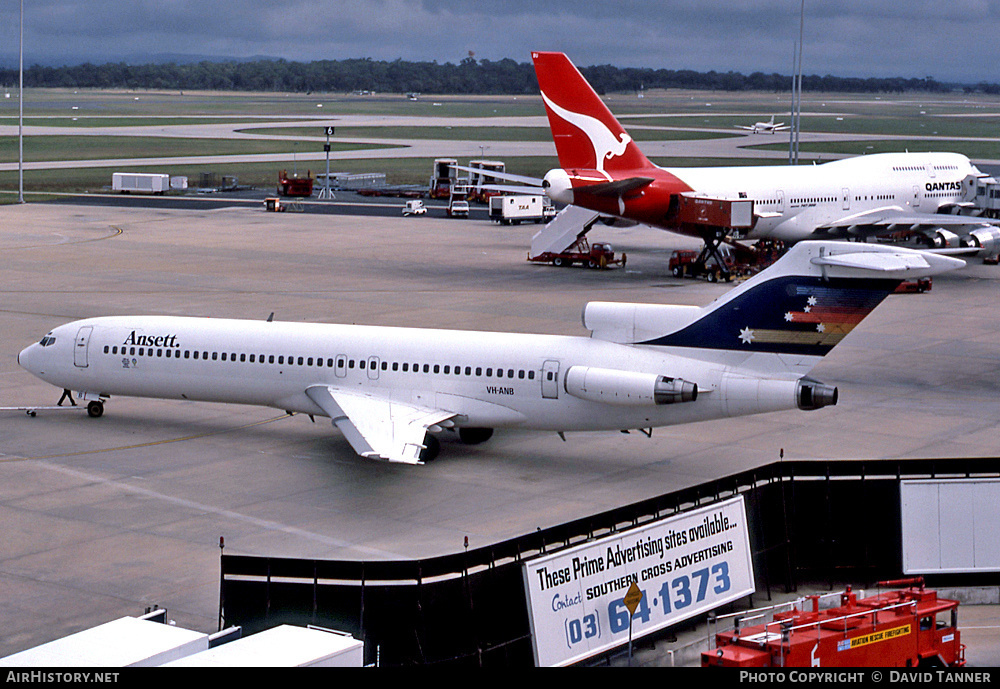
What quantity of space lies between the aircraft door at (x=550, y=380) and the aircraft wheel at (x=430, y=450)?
306 cm

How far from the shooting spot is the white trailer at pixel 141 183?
347ft

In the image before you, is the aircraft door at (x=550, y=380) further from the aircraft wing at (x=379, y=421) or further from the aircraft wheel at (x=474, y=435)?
the aircraft wheel at (x=474, y=435)

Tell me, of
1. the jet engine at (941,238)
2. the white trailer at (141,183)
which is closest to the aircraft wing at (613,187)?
the jet engine at (941,238)

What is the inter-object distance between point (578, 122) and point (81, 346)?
31.5 meters

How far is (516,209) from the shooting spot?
89.5 m

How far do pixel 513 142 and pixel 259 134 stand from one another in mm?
35284

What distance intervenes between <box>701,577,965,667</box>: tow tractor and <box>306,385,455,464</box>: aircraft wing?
10.9 m

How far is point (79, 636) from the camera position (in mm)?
15656

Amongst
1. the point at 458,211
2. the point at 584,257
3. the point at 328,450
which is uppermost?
the point at 458,211

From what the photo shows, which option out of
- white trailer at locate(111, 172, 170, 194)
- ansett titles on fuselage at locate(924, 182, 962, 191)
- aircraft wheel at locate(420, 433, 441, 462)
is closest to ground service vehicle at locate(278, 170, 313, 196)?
white trailer at locate(111, 172, 170, 194)

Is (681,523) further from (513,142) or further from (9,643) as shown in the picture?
(513,142)

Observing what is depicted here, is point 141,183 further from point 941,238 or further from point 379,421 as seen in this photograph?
point 379,421

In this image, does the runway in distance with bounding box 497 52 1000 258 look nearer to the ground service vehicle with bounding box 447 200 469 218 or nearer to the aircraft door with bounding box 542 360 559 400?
the ground service vehicle with bounding box 447 200 469 218

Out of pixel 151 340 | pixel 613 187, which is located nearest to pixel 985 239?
pixel 613 187
